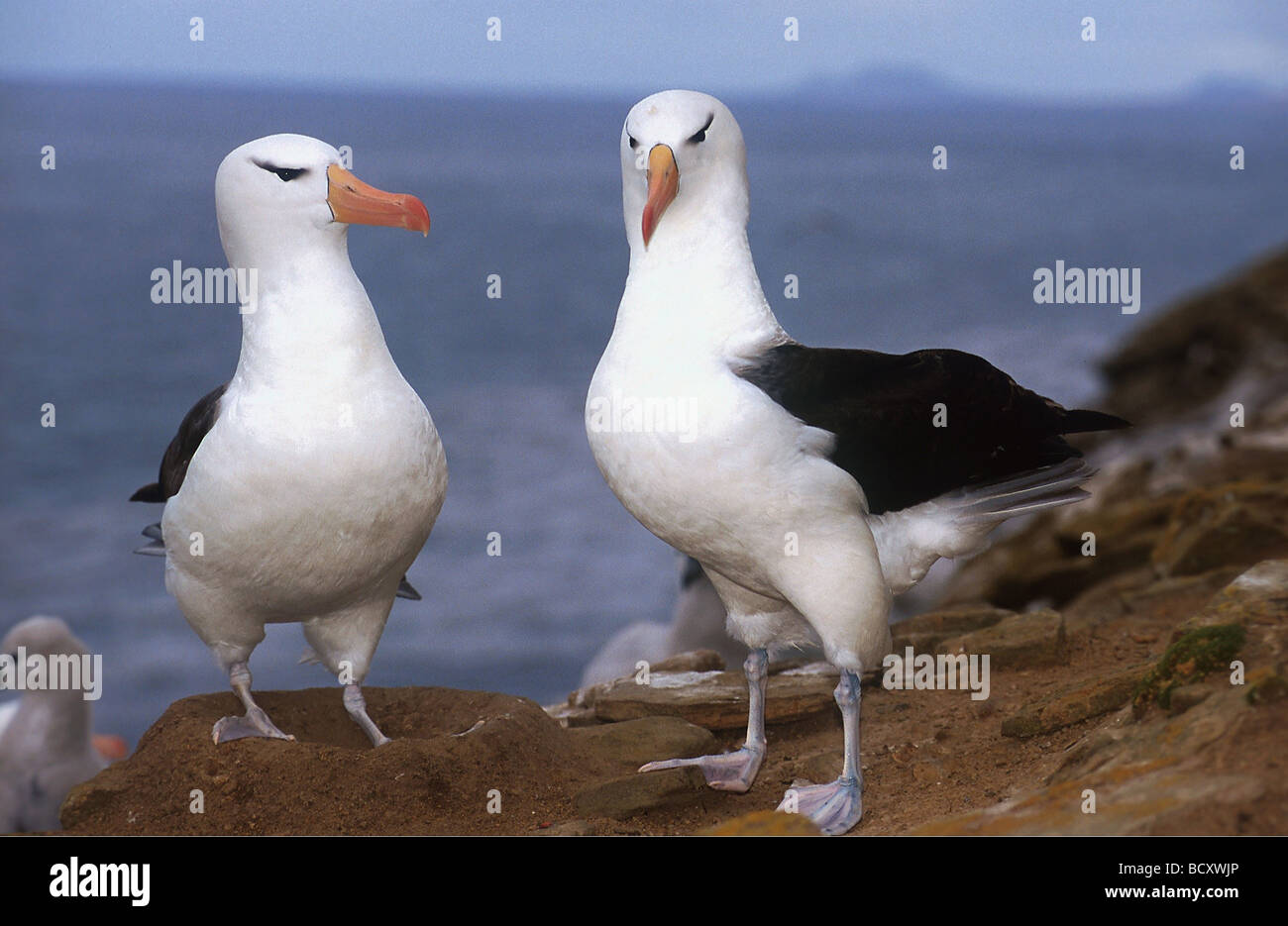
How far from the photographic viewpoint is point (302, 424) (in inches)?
190

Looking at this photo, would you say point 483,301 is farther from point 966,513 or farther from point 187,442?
point 966,513

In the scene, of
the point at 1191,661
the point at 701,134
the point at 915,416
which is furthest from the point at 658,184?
the point at 1191,661

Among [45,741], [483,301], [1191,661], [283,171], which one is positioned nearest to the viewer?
[1191,661]

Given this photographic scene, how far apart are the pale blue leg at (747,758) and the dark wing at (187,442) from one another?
2.14 meters

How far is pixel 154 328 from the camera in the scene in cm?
1819

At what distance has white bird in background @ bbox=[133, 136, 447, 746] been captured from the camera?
15.8ft

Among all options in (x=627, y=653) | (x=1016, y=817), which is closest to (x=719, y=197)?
(x=1016, y=817)

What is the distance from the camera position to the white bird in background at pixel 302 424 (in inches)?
190

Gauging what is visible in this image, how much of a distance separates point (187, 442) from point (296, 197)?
1.10 m

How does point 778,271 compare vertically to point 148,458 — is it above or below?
above

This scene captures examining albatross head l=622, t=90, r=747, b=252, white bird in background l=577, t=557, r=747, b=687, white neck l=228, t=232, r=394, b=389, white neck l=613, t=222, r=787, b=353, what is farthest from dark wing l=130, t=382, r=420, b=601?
white bird in background l=577, t=557, r=747, b=687

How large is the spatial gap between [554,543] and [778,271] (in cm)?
627

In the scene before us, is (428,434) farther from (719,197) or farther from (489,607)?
(489,607)

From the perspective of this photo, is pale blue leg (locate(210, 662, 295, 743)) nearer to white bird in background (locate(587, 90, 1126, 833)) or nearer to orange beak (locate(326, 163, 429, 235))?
white bird in background (locate(587, 90, 1126, 833))
